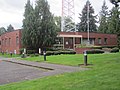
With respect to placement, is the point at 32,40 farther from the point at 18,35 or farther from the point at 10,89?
the point at 10,89

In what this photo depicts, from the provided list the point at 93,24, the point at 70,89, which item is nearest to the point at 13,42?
the point at 93,24

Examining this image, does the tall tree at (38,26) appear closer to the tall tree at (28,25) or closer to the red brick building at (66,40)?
the tall tree at (28,25)

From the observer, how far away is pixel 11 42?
58.1m

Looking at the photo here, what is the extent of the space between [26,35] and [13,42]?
11153mm

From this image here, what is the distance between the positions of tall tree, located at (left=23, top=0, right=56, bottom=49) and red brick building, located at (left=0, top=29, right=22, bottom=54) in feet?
18.3

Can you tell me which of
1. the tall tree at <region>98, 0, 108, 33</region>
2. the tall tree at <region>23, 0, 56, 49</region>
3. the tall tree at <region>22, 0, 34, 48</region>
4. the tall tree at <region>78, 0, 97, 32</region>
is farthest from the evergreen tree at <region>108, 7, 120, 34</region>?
the tall tree at <region>78, 0, 97, 32</region>

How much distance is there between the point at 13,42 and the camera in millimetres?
56156

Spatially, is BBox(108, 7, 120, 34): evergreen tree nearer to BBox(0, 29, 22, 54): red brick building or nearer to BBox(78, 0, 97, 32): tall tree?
Answer: BBox(0, 29, 22, 54): red brick building

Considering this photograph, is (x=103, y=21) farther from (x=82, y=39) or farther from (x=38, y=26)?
(x=38, y=26)

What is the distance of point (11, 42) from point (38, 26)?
567 inches

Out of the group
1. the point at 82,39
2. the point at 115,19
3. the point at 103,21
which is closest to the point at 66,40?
the point at 82,39

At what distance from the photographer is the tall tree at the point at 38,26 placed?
45906mm

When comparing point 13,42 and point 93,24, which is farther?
point 93,24

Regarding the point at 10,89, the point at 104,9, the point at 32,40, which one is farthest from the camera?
the point at 104,9
